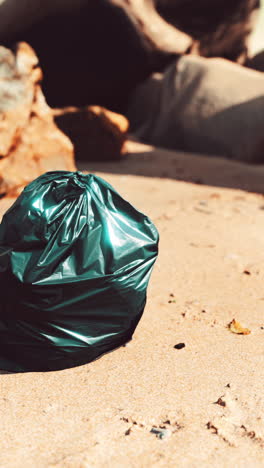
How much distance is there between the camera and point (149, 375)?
2.25m

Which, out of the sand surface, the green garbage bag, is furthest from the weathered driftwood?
the green garbage bag

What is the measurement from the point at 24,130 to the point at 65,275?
114 inches

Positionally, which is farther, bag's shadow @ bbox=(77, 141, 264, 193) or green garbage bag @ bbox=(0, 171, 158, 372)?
bag's shadow @ bbox=(77, 141, 264, 193)

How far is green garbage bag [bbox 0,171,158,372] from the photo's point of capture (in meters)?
2.17

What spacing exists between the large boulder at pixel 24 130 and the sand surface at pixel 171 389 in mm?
1580

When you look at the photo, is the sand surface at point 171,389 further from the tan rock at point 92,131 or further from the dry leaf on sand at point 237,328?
the tan rock at point 92,131

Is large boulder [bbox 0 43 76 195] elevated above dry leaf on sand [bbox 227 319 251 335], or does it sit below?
below

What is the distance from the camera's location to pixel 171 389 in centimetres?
215

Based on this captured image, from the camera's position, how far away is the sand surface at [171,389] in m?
1.80

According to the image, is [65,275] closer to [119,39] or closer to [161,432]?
[161,432]

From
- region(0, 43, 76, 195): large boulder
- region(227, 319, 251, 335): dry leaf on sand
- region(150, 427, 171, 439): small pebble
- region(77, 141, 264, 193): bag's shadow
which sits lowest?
region(77, 141, 264, 193): bag's shadow

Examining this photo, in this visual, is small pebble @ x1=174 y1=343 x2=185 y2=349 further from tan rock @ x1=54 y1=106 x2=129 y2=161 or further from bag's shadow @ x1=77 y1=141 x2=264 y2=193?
tan rock @ x1=54 y1=106 x2=129 y2=161

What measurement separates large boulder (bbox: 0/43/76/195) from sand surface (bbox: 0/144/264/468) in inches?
62.2

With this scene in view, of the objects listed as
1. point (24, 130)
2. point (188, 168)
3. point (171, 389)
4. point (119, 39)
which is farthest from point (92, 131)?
point (171, 389)
